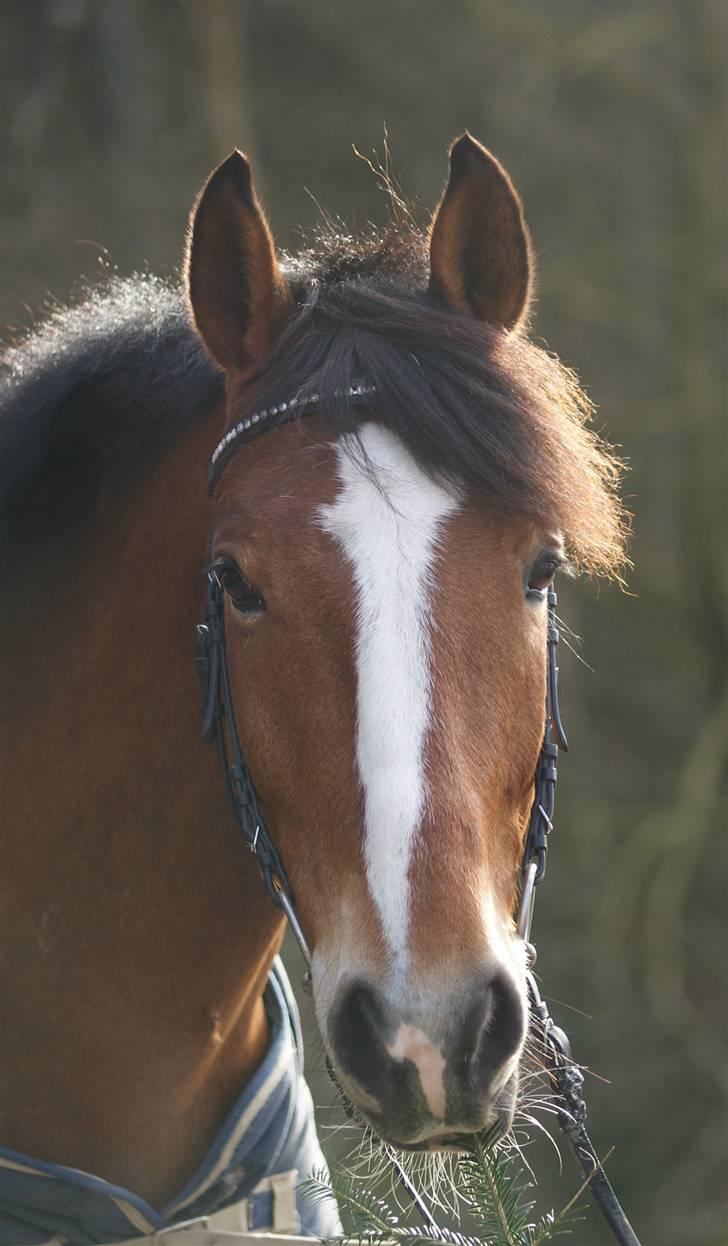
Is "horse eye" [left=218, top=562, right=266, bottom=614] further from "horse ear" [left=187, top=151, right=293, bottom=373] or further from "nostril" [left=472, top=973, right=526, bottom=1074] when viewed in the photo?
"nostril" [left=472, top=973, right=526, bottom=1074]

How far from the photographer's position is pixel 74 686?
1.94 metres

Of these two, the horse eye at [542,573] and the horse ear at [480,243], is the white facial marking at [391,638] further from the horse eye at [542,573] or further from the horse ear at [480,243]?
the horse ear at [480,243]

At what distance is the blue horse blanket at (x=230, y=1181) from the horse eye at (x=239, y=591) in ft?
2.53

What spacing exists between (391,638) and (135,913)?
69cm

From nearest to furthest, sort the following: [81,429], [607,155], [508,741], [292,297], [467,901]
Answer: [467,901]
[508,741]
[292,297]
[81,429]
[607,155]

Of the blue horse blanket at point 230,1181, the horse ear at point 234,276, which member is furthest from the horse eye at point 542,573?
the blue horse blanket at point 230,1181

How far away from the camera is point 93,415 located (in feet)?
6.68

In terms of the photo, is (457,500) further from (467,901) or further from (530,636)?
(467,901)

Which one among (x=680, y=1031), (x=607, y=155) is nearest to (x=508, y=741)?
(x=680, y=1031)

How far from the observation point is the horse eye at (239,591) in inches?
62.4

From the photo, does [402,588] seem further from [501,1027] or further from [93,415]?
[93,415]

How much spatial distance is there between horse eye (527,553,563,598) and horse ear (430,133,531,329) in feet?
1.27

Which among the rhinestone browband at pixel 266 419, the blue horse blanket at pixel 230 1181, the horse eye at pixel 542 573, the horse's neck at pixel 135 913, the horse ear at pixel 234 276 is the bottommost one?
the blue horse blanket at pixel 230 1181

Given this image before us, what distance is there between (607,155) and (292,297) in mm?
4976
